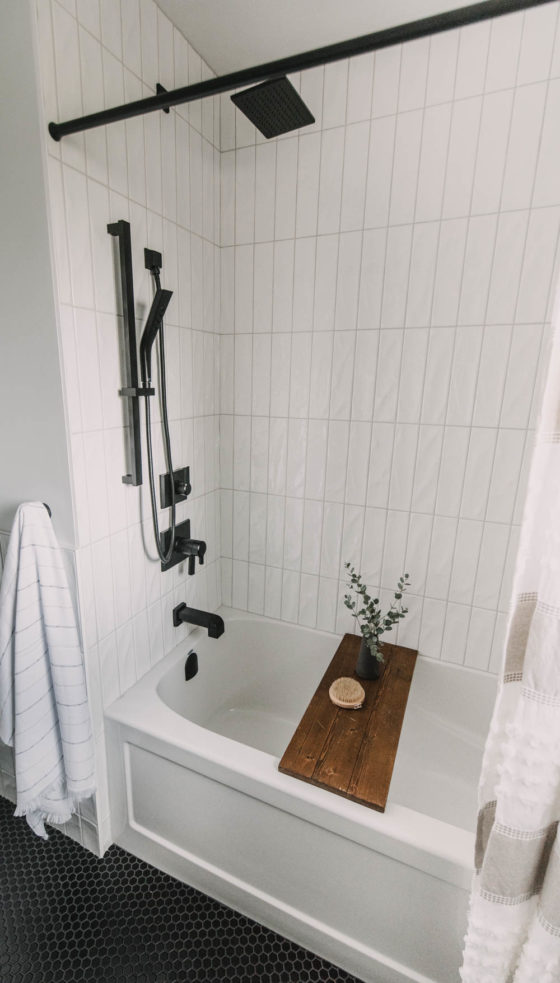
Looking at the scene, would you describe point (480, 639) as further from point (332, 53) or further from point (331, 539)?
point (332, 53)

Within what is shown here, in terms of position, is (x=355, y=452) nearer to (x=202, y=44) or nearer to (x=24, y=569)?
(x=24, y=569)

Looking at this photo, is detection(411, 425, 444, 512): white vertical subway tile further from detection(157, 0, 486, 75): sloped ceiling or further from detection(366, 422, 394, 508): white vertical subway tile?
detection(157, 0, 486, 75): sloped ceiling

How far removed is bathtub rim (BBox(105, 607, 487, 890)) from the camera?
1098 millimetres

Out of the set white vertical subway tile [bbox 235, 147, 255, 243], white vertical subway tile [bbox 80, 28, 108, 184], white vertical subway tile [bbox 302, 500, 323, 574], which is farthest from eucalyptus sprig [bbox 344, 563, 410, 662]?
white vertical subway tile [bbox 80, 28, 108, 184]

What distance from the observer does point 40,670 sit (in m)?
1.29

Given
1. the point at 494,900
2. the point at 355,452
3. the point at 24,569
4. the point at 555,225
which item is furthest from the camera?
the point at 355,452

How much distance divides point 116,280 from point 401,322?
0.93 meters

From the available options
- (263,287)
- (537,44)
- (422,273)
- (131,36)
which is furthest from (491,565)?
(131,36)

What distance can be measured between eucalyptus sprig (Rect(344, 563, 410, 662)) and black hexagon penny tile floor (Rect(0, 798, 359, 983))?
89cm

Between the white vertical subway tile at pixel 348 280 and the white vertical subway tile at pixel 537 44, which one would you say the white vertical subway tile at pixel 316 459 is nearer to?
the white vertical subway tile at pixel 348 280

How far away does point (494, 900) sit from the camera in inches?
32.8

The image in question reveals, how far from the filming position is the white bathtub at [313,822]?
3.74ft

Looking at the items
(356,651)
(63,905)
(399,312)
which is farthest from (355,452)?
(63,905)

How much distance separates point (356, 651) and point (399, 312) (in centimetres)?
128
